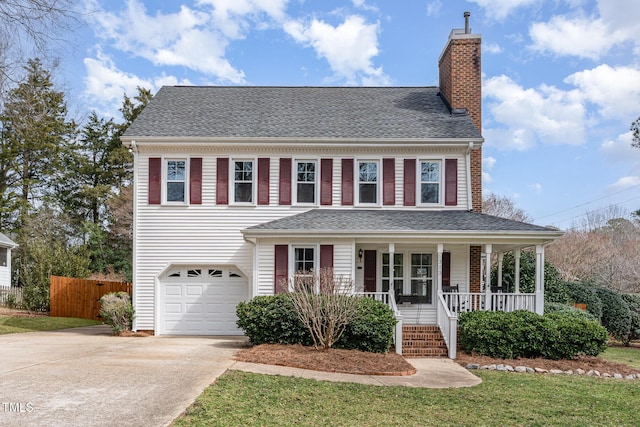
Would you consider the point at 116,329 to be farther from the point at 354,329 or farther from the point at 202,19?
the point at 202,19

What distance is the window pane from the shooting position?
1709cm

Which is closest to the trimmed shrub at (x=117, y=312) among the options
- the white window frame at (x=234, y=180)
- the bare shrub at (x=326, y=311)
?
the white window frame at (x=234, y=180)

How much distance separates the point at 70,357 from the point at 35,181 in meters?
26.7

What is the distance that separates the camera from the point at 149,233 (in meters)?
17.0

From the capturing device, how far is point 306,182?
17.3 m

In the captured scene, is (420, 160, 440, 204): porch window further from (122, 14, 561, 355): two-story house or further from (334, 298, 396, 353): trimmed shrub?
(334, 298, 396, 353): trimmed shrub

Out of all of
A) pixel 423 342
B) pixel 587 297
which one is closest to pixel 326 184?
pixel 423 342

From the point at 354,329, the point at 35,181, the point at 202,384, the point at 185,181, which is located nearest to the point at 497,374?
the point at 354,329

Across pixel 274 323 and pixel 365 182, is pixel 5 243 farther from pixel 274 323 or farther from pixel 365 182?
pixel 274 323

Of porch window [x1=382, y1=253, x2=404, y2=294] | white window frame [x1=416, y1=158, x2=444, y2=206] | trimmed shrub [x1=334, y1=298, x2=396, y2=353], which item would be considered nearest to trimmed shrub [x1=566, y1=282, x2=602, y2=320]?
white window frame [x1=416, y1=158, x2=444, y2=206]

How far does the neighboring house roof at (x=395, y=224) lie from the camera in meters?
14.8

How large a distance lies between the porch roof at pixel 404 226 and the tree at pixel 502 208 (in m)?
20.4

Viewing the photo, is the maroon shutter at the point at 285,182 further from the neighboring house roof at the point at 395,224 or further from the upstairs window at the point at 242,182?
the upstairs window at the point at 242,182

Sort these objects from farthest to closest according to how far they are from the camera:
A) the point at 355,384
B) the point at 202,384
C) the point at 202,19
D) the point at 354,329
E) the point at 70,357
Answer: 1. the point at 202,19
2. the point at 354,329
3. the point at 70,357
4. the point at 355,384
5. the point at 202,384
